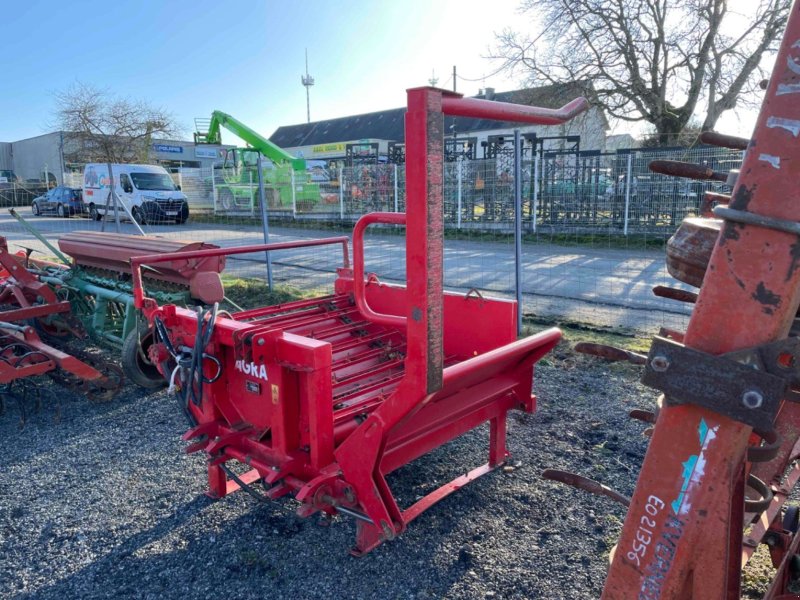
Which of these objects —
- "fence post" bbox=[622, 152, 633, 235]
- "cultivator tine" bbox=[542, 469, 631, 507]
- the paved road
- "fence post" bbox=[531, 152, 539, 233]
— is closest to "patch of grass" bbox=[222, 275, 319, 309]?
the paved road

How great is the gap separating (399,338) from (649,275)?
25.1 feet

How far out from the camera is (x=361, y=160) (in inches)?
925

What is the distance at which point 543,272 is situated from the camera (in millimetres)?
10352

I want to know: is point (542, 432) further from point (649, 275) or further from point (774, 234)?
point (649, 275)

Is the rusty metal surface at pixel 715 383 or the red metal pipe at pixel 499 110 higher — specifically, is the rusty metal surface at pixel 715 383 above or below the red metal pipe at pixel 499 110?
below

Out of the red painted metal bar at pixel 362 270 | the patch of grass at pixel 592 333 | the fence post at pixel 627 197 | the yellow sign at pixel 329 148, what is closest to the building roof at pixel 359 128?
the yellow sign at pixel 329 148

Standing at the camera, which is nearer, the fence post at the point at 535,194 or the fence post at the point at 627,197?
the fence post at the point at 627,197

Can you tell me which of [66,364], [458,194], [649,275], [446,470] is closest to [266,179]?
[458,194]

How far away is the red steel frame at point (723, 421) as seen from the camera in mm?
1057

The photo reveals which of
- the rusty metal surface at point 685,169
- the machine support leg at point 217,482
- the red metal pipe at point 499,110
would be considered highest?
the red metal pipe at point 499,110

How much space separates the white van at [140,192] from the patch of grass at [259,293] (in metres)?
12.1

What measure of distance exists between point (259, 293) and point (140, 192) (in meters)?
14.2

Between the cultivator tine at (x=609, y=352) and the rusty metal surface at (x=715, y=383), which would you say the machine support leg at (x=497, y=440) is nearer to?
the cultivator tine at (x=609, y=352)

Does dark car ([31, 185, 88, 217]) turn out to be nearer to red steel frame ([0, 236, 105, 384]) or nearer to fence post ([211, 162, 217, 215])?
fence post ([211, 162, 217, 215])
